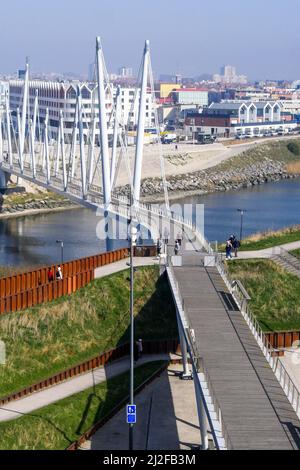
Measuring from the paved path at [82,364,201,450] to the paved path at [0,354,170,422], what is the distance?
93cm

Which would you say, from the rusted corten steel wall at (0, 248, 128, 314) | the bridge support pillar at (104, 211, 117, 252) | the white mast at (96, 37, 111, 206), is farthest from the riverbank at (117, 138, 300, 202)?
the rusted corten steel wall at (0, 248, 128, 314)

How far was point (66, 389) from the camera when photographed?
1836 cm

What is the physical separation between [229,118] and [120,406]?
237ft

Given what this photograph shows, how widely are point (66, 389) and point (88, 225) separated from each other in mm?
25533

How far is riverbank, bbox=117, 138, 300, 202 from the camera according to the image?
58.1 meters

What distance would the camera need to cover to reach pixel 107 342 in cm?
2070

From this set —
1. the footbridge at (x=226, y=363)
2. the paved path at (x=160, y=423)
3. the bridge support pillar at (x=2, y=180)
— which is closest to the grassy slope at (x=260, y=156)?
the bridge support pillar at (x=2, y=180)

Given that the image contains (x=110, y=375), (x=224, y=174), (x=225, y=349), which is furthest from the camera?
(x=224, y=174)

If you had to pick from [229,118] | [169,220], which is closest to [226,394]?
[169,220]

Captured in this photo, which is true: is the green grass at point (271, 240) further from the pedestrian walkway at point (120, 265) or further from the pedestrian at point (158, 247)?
the pedestrian walkway at point (120, 265)

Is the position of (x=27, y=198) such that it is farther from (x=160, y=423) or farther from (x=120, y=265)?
(x=160, y=423)

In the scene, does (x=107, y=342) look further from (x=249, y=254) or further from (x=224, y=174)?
(x=224, y=174)

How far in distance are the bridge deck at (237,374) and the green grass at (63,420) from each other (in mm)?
2017

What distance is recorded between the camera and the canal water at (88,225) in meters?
36.1
